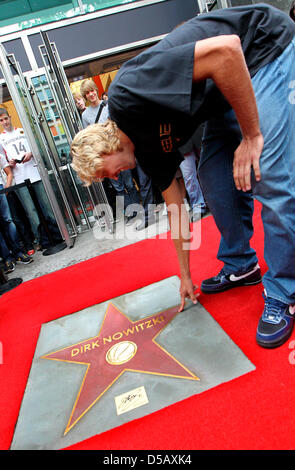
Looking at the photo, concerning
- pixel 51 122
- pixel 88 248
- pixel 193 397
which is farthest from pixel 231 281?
pixel 51 122

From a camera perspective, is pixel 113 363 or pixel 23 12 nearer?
pixel 113 363

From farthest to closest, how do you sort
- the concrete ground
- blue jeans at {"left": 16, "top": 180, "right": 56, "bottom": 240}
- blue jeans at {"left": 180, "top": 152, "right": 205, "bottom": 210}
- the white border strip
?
the white border strip → blue jeans at {"left": 16, "top": 180, "right": 56, "bottom": 240} → blue jeans at {"left": 180, "top": 152, "right": 205, "bottom": 210} → the concrete ground

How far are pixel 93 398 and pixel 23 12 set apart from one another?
5940mm

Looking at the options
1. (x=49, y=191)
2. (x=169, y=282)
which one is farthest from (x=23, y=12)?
(x=169, y=282)

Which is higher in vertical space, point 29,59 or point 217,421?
point 29,59

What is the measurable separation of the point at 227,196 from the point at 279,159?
1.46 ft

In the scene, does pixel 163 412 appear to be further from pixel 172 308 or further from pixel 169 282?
pixel 169 282

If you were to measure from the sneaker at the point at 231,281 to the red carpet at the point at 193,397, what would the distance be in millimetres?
39

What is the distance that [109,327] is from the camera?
1828mm

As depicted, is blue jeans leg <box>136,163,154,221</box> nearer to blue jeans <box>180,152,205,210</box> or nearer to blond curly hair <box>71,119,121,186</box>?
blue jeans <box>180,152,205,210</box>

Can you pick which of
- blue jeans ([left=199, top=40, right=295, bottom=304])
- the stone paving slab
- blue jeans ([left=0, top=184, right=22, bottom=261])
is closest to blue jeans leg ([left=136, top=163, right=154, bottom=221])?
blue jeans ([left=0, top=184, right=22, bottom=261])

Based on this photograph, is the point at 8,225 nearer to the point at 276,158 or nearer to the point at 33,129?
the point at 33,129

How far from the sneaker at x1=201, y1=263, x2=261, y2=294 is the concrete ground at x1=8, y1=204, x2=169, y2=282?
145 centimetres

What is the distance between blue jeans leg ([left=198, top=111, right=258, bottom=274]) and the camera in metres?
1.66
